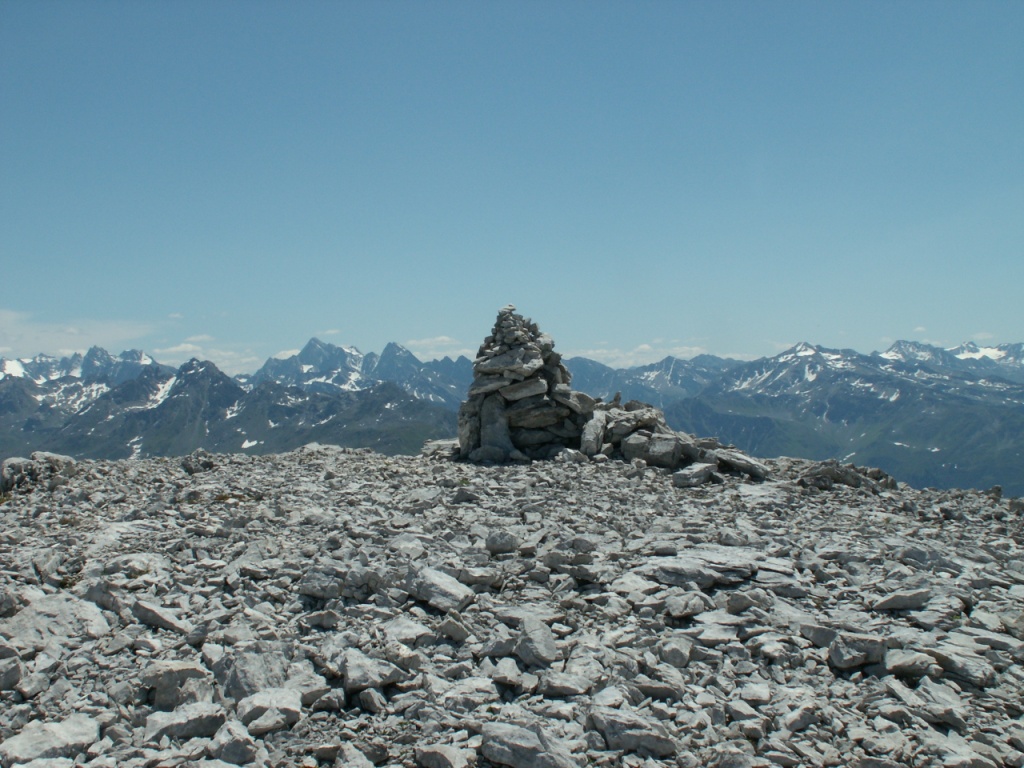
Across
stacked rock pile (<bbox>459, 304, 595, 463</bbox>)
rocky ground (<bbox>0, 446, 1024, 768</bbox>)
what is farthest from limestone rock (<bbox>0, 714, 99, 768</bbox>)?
stacked rock pile (<bbox>459, 304, 595, 463</bbox>)

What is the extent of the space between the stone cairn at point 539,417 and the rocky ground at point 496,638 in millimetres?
10501

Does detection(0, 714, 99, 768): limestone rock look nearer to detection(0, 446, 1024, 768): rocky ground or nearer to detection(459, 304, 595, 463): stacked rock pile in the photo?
detection(0, 446, 1024, 768): rocky ground

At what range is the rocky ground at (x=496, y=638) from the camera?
855 cm

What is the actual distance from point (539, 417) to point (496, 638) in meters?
23.2

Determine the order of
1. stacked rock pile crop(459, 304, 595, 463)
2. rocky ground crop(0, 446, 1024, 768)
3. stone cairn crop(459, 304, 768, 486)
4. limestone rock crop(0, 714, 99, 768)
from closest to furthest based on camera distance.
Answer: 1. limestone rock crop(0, 714, 99, 768)
2. rocky ground crop(0, 446, 1024, 768)
3. stone cairn crop(459, 304, 768, 486)
4. stacked rock pile crop(459, 304, 595, 463)

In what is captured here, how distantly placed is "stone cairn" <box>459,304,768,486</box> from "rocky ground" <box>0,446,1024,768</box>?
34.5 feet

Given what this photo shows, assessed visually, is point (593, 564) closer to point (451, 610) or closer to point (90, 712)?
point (451, 610)

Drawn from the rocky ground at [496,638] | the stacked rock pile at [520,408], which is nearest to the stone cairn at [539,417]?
the stacked rock pile at [520,408]

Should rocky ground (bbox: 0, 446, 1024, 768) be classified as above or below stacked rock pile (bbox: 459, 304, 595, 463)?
below

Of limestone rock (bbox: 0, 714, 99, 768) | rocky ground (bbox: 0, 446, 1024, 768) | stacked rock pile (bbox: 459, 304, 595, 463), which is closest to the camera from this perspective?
limestone rock (bbox: 0, 714, 99, 768)

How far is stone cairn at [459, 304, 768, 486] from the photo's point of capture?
30.4 m

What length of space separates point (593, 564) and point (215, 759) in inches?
332

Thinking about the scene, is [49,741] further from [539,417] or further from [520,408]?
[539,417]

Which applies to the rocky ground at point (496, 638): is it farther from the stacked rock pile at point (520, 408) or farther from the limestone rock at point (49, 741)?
the stacked rock pile at point (520, 408)
